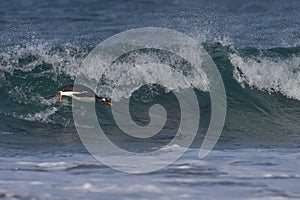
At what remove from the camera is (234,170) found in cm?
739

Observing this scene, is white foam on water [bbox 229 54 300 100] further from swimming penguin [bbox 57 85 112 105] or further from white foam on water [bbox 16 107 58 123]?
white foam on water [bbox 16 107 58 123]

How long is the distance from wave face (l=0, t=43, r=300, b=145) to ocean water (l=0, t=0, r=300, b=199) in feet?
0.06

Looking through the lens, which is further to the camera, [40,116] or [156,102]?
[156,102]

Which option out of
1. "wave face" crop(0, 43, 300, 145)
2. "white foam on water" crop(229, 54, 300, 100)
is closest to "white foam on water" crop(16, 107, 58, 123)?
"wave face" crop(0, 43, 300, 145)

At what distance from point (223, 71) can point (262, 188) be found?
20.5 feet

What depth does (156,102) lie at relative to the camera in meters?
11.7

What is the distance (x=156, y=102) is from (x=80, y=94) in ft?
4.57

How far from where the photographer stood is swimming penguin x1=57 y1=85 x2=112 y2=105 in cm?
1081

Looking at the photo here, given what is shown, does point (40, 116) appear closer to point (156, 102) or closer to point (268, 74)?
point (156, 102)

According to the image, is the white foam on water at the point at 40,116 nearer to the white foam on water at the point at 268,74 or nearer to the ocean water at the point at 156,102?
the ocean water at the point at 156,102

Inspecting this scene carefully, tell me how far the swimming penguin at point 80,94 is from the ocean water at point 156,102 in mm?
122

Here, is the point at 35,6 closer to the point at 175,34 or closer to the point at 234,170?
the point at 175,34

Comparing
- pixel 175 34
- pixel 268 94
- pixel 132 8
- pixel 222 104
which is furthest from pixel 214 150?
pixel 132 8

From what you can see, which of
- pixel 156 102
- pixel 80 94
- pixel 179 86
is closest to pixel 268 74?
pixel 179 86
